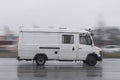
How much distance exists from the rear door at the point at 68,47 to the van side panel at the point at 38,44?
31 cm

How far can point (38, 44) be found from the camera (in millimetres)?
19266

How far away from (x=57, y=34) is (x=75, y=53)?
5.25 feet

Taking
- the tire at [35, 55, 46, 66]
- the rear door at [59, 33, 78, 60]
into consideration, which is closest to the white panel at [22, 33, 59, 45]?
the rear door at [59, 33, 78, 60]

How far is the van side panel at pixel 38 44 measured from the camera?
62.6ft

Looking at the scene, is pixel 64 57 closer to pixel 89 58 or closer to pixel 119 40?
pixel 89 58

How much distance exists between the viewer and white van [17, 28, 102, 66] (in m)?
19.2

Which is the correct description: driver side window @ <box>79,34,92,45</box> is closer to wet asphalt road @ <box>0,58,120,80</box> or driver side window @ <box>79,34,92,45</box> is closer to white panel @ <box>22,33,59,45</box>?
white panel @ <box>22,33,59,45</box>

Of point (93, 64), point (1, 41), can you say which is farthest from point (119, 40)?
point (93, 64)

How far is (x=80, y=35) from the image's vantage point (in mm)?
19719

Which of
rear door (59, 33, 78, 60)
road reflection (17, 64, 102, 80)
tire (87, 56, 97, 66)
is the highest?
rear door (59, 33, 78, 60)

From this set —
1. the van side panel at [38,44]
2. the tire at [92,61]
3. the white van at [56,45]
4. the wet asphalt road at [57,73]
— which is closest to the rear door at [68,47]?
the white van at [56,45]

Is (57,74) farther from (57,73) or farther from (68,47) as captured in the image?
(68,47)

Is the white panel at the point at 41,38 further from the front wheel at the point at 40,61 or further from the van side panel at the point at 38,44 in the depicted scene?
the front wheel at the point at 40,61

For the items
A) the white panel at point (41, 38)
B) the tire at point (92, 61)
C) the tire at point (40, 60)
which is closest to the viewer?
the white panel at point (41, 38)
